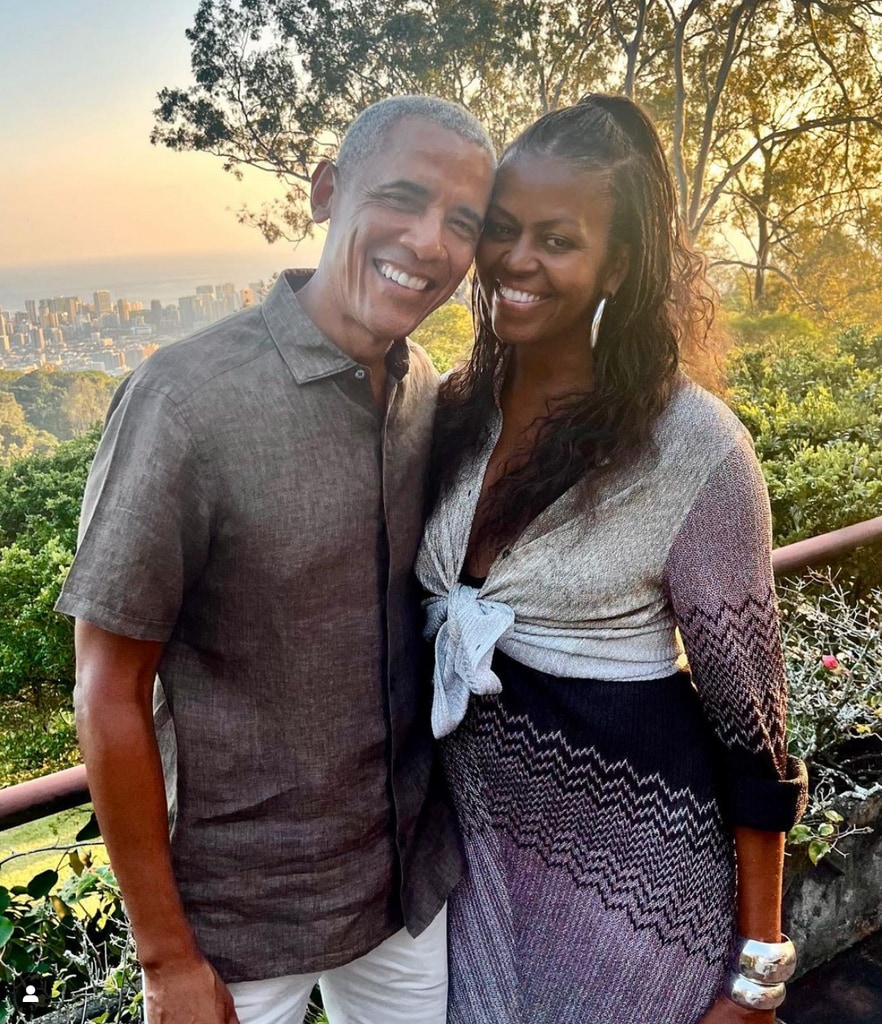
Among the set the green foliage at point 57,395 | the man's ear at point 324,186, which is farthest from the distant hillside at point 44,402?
the man's ear at point 324,186

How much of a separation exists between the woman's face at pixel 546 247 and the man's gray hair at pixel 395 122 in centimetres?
10

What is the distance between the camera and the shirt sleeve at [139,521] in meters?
1.26

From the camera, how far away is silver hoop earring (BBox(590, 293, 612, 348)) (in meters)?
1.70

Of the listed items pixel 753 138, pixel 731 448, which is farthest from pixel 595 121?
pixel 753 138

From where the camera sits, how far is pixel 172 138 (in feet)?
43.3

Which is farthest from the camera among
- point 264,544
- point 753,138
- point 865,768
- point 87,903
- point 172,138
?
point 753,138

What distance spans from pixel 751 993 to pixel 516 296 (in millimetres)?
1228

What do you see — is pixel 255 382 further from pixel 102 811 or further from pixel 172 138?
pixel 172 138

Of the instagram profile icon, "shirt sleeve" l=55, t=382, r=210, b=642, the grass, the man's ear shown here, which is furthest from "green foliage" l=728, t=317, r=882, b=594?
the grass

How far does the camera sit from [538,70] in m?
13.3

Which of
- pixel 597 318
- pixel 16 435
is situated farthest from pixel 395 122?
pixel 16 435

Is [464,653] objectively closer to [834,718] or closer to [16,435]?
[834,718]

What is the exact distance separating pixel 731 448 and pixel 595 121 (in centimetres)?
60

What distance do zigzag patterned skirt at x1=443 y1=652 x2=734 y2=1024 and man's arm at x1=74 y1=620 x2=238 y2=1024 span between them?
0.51 m
